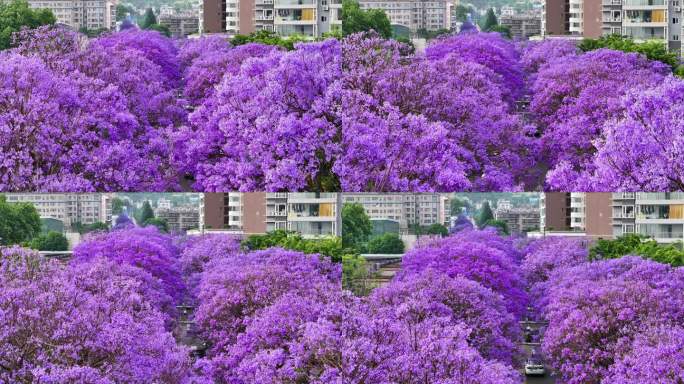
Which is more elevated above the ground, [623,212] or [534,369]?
[623,212]

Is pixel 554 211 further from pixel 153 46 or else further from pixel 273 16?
pixel 153 46

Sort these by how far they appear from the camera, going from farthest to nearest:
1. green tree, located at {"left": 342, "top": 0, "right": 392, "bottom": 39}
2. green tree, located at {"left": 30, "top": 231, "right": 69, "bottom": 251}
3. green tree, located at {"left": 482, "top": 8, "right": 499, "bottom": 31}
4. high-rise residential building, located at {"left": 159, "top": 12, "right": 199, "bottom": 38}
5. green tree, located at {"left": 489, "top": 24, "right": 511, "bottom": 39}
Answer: high-rise residential building, located at {"left": 159, "top": 12, "right": 199, "bottom": 38}
green tree, located at {"left": 489, "top": 24, "right": 511, "bottom": 39}
green tree, located at {"left": 482, "top": 8, "right": 499, "bottom": 31}
green tree, located at {"left": 342, "top": 0, "right": 392, "bottom": 39}
green tree, located at {"left": 30, "top": 231, "right": 69, "bottom": 251}

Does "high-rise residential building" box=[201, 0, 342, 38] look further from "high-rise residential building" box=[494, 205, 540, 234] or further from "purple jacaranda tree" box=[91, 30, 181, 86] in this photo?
"high-rise residential building" box=[494, 205, 540, 234]

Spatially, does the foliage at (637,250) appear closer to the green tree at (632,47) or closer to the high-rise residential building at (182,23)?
the green tree at (632,47)

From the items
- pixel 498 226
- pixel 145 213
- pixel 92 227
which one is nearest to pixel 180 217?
pixel 145 213

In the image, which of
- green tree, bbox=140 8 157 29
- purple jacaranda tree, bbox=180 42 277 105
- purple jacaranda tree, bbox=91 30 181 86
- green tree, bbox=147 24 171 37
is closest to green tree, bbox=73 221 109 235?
purple jacaranda tree, bbox=180 42 277 105

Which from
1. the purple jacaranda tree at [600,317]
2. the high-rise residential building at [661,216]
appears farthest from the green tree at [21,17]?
the purple jacaranda tree at [600,317]

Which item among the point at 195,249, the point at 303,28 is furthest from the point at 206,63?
the point at 195,249
